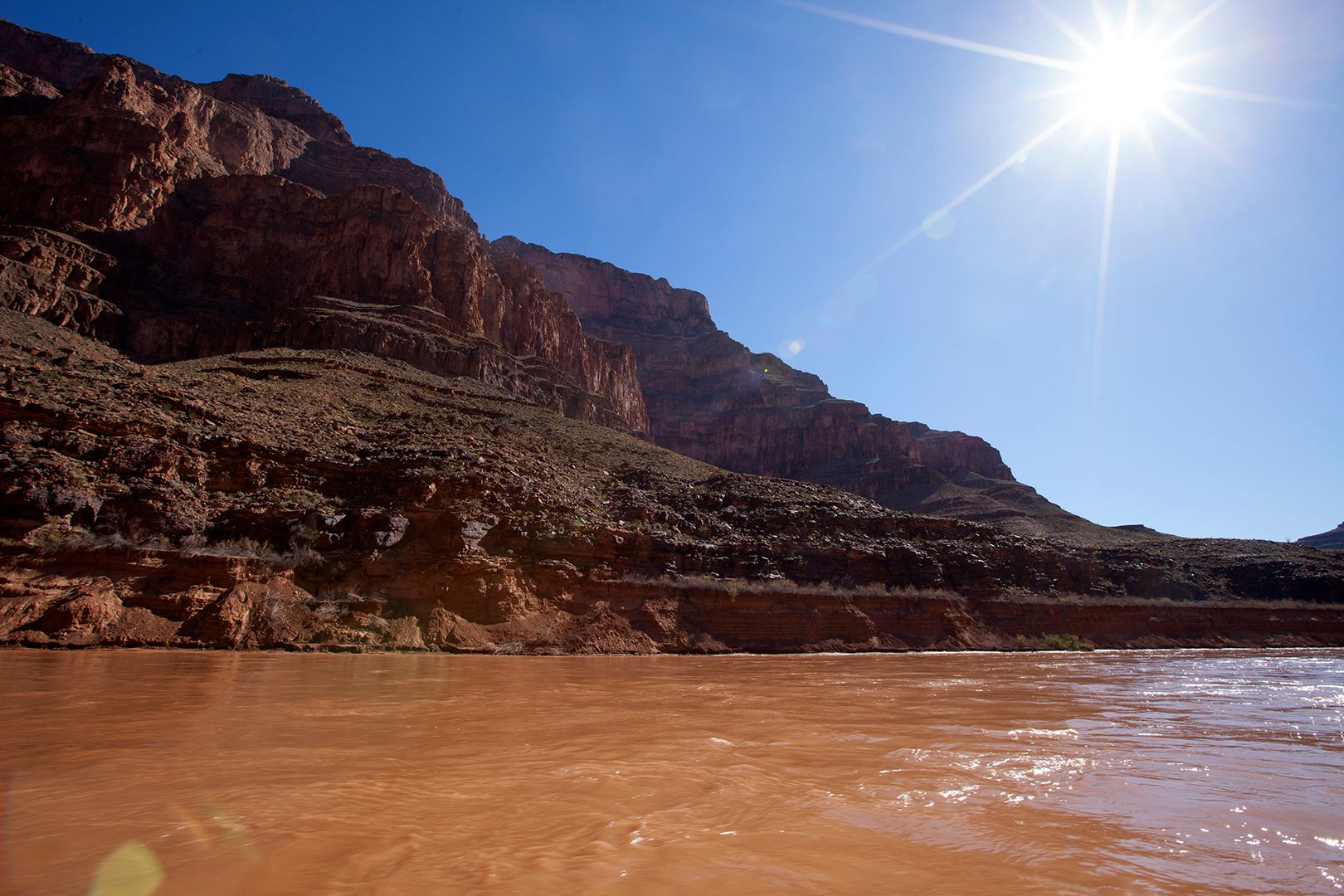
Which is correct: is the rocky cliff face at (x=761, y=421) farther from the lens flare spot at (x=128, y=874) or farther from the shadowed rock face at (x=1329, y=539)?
the lens flare spot at (x=128, y=874)

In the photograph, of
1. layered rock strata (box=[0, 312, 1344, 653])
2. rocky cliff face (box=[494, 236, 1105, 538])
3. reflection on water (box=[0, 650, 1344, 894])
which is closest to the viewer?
reflection on water (box=[0, 650, 1344, 894])

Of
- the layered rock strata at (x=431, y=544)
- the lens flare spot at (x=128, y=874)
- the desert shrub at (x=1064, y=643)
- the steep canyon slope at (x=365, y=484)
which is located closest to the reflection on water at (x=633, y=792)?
the lens flare spot at (x=128, y=874)

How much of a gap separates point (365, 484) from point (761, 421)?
10022 centimetres

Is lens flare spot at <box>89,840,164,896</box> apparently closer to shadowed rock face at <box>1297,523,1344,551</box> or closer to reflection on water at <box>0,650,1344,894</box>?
reflection on water at <box>0,650,1344,894</box>

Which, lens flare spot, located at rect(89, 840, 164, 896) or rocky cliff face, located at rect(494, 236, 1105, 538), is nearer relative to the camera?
lens flare spot, located at rect(89, 840, 164, 896)

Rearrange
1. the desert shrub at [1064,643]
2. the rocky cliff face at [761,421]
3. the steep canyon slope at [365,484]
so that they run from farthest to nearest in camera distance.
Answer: the rocky cliff face at [761,421] → the desert shrub at [1064,643] → the steep canyon slope at [365,484]

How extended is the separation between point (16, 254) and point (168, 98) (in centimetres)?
3973

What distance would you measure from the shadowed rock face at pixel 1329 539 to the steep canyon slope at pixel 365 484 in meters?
62.1

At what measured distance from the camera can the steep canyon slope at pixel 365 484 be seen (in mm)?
17359

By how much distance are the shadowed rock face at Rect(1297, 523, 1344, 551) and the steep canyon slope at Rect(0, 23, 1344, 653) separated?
204ft

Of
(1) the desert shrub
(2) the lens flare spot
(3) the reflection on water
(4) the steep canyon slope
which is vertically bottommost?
(1) the desert shrub

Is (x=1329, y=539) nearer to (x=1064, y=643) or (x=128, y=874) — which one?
(x=1064, y=643)

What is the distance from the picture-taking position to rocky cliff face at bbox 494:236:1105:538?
94.9 meters

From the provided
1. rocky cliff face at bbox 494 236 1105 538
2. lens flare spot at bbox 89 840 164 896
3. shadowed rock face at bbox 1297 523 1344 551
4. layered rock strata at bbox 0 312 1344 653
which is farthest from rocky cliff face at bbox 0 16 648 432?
shadowed rock face at bbox 1297 523 1344 551
